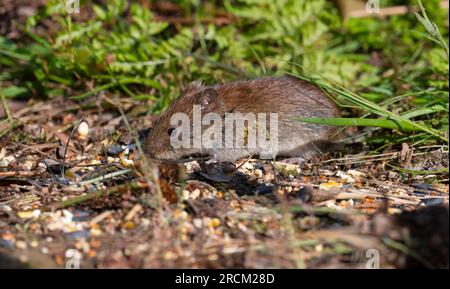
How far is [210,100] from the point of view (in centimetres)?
617

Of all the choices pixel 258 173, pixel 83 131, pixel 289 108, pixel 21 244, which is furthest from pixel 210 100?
pixel 21 244

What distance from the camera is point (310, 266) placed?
3.96 metres

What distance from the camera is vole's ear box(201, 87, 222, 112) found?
20.1ft

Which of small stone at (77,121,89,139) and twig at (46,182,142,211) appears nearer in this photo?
twig at (46,182,142,211)

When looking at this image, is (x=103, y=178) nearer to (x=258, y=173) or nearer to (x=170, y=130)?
(x=170, y=130)

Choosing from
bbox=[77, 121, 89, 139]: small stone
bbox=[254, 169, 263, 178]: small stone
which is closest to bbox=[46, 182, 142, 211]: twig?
bbox=[254, 169, 263, 178]: small stone

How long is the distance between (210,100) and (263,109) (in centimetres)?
53

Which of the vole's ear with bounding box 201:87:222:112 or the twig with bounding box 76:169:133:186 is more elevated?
the vole's ear with bounding box 201:87:222:112

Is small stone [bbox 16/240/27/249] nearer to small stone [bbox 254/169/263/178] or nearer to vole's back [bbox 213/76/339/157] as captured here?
small stone [bbox 254/169/263/178]

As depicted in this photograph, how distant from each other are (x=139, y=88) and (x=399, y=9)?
3632 mm

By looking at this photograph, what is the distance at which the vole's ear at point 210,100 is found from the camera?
20.1ft

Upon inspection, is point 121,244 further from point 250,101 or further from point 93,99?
point 93,99

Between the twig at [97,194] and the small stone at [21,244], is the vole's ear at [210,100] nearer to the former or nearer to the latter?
the twig at [97,194]
